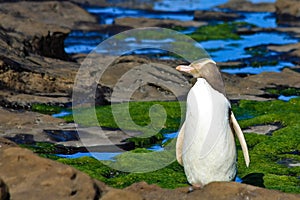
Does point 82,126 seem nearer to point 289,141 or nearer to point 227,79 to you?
point 289,141

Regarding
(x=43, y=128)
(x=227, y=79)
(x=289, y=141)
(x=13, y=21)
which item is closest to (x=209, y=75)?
(x=289, y=141)

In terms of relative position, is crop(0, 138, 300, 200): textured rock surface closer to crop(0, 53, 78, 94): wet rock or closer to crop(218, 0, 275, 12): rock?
crop(0, 53, 78, 94): wet rock

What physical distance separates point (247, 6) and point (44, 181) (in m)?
35.7

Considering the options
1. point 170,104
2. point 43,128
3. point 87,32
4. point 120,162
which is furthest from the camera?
point 87,32

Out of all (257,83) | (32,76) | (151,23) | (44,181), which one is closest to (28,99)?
(32,76)

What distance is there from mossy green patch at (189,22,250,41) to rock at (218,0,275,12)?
5018mm

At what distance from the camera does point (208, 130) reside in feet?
31.6

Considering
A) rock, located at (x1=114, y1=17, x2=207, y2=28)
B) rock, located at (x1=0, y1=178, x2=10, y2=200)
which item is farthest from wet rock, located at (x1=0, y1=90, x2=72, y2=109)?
rock, located at (x1=114, y1=17, x2=207, y2=28)

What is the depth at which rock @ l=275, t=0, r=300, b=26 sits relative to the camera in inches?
1455

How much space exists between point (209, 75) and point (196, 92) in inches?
15.4

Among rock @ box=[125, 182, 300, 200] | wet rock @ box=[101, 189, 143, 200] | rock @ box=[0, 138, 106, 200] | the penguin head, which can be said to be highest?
the penguin head

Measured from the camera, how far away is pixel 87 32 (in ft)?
113

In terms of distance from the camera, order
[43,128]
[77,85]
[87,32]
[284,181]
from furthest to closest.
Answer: [87,32] → [77,85] → [43,128] → [284,181]

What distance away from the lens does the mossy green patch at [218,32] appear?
32812 mm
